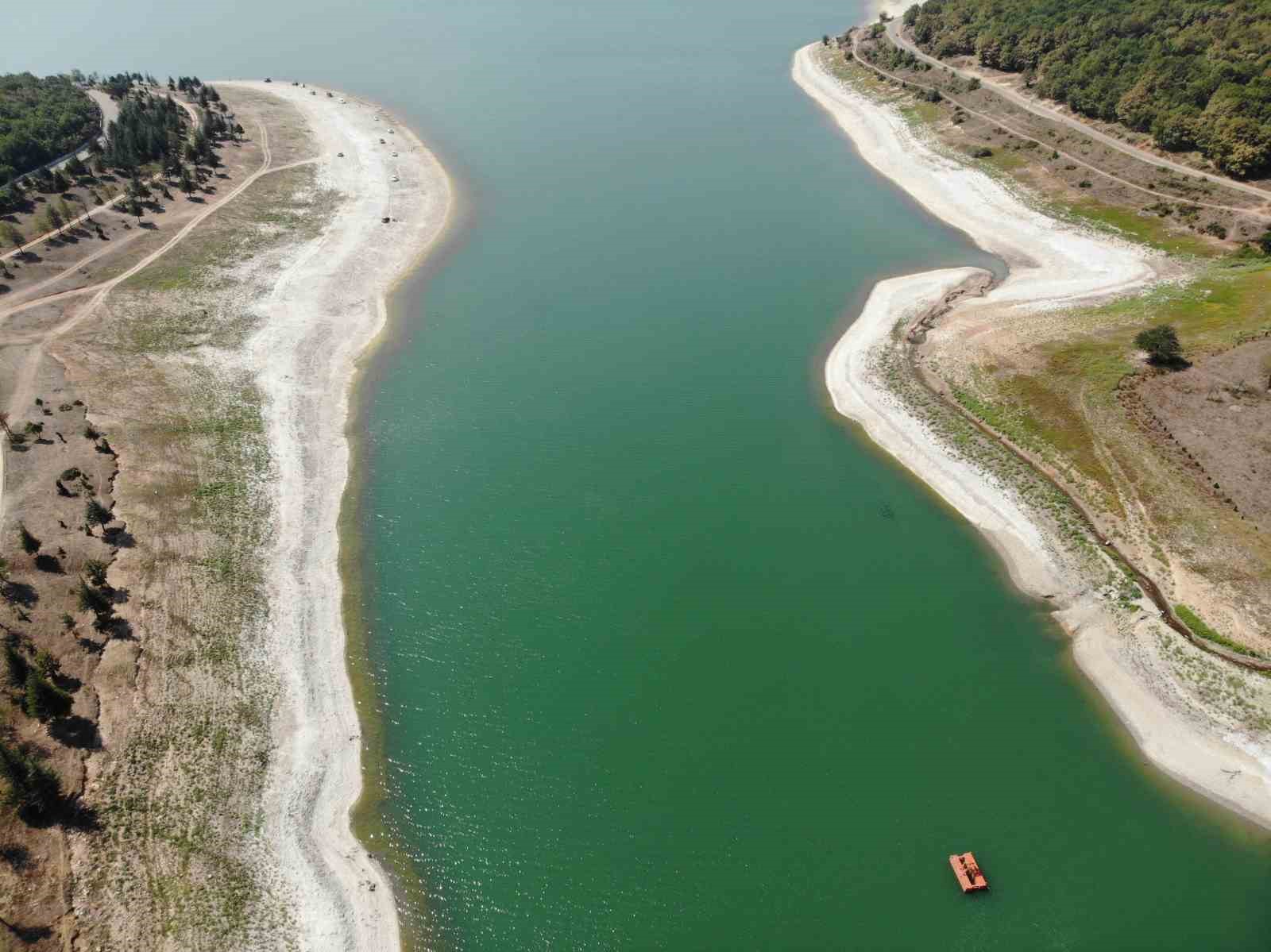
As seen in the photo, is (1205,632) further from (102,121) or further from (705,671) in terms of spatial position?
(102,121)

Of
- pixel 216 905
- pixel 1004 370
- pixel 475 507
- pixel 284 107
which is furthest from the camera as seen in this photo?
pixel 284 107

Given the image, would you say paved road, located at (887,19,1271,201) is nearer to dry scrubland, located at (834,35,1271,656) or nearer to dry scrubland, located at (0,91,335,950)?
dry scrubland, located at (834,35,1271,656)

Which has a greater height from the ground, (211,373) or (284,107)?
(284,107)

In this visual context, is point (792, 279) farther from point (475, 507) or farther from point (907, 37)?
point (907, 37)

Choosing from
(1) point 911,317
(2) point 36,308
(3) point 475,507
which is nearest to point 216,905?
(3) point 475,507

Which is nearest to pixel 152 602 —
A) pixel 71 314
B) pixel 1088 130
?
pixel 71 314
